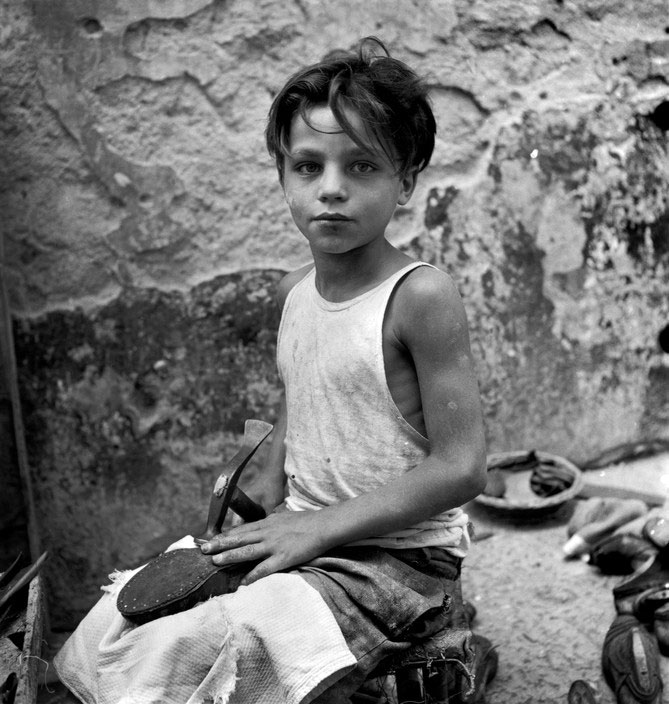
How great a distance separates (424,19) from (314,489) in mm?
1630

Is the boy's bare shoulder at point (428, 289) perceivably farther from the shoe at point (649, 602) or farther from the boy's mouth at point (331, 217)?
the shoe at point (649, 602)

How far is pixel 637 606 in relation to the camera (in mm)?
2219

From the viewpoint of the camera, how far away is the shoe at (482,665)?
201 centimetres

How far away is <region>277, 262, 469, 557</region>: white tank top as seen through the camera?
1638 mm

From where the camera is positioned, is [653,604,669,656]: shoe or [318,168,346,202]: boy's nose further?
[653,604,669,656]: shoe

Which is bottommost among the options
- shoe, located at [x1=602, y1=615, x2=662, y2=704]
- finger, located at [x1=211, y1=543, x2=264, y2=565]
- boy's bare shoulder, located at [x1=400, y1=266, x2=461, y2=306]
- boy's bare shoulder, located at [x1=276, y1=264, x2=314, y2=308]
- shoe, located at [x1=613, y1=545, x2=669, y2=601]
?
shoe, located at [x1=602, y1=615, x2=662, y2=704]

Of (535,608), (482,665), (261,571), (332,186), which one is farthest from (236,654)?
(535,608)

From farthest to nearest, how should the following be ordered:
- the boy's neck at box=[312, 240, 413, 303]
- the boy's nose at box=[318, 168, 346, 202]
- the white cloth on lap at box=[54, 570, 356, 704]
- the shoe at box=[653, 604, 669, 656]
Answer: the shoe at box=[653, 604, 669, 656], the boy's neck at box=[312, 240, 413, 303], the boy's nose at box=[318, 168, 346, 202], the white cloth on lap at box=[54, 570, 356, 704]

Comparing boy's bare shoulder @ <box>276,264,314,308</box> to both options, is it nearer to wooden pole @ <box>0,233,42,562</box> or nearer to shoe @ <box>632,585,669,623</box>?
wooden pole @ <box>0,233,42,562</box>

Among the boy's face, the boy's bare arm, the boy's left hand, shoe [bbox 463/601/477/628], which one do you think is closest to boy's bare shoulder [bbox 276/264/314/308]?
the boy's face

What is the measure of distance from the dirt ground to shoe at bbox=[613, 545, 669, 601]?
0.12m

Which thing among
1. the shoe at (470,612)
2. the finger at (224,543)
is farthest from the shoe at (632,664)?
the finger at (224,543)

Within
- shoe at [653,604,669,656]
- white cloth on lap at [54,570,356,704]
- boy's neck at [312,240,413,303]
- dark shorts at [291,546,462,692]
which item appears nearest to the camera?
white cloth on lap at [54,570,356,704]

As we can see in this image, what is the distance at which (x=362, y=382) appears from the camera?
5.42 ft
